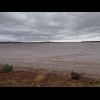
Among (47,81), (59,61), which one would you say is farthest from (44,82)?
(59,61)

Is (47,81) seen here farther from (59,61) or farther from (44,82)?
(59,61)

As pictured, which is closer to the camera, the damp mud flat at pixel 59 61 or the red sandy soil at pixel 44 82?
the red sandy soil at pixel 44 82

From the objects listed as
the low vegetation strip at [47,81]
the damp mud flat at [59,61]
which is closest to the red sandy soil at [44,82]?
the low vegetation strip at [47,81]

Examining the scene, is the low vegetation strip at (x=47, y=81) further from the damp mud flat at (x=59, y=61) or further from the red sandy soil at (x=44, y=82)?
the damp mud flat at (x=59, y=61)

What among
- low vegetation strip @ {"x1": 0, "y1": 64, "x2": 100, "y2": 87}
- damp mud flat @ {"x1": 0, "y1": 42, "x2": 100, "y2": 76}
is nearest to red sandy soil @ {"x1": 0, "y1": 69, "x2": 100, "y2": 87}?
low vegetation strip @ {"x1": 0, "y1": 64, "x2": 100, "y2": 87}

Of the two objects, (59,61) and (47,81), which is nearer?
(47,81)

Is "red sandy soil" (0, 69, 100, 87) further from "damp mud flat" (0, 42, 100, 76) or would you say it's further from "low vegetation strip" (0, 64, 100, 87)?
"damp mud flat" (0, 42, 100, 76)

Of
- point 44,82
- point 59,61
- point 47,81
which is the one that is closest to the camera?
point 44,82

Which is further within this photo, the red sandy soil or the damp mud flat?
the damp mud flat
